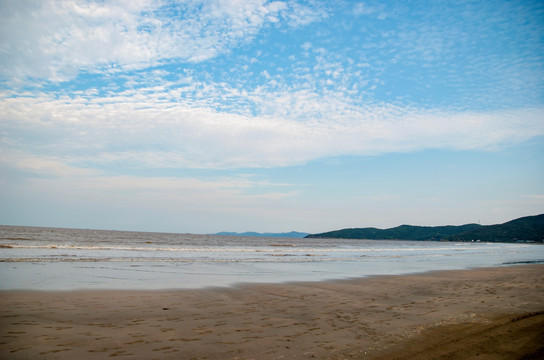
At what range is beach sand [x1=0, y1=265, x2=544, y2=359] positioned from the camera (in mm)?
5594

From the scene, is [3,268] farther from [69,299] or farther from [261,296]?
[261,296]

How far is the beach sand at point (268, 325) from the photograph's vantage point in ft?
18.4

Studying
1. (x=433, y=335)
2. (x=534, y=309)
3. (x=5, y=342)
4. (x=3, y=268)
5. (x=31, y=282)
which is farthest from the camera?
(x=3, y=268)

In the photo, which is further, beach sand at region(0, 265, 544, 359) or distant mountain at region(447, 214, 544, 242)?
distant mountain at region(447, 214, 544, 242)

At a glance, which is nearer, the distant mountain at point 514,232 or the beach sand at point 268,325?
the beach sand at point 268,325

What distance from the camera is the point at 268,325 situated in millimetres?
7504

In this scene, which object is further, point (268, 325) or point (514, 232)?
point (514, 232)

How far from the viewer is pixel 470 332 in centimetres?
680

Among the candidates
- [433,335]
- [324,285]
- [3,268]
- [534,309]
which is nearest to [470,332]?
[433,335]

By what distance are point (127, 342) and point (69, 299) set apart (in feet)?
17.0

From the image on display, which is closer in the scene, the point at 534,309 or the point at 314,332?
the point at 314,332

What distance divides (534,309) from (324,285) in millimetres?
7388

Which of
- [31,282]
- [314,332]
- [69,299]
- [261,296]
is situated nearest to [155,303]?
[69,299]

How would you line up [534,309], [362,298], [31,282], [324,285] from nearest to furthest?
[534,309]
[362,298]
[31,282]
[324,285]
